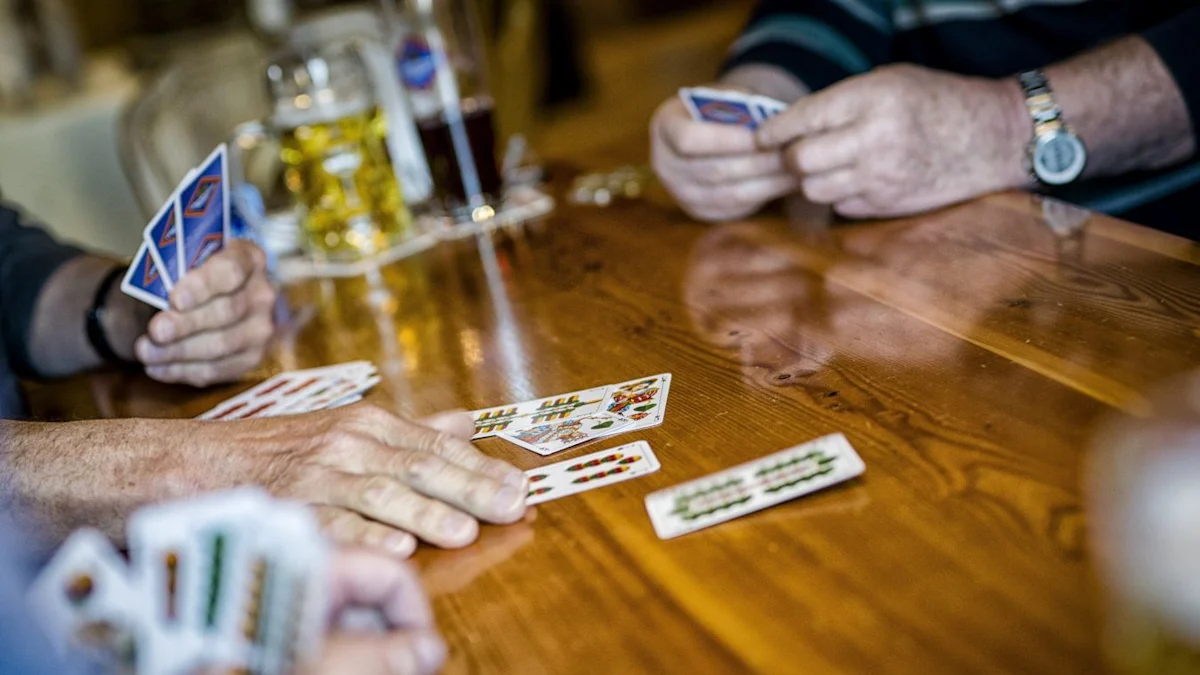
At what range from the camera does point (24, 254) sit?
181cm

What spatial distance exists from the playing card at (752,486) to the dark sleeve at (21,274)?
4.19 ft

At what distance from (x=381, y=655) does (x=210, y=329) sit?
97 cm

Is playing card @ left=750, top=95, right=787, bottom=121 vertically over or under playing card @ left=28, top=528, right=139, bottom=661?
under

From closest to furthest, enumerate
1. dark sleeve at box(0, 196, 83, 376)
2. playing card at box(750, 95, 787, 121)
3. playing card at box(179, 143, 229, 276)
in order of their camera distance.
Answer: playing card at box(179, 143, 229, 276), playing card at box(750, 95, 787, 121), dark sleeve at box(0, 196, 83, 376)

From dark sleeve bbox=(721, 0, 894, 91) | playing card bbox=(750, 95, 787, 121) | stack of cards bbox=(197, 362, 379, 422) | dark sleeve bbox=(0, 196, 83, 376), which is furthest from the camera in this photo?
dark sleeve bbox=(721, 0, 894, 91)

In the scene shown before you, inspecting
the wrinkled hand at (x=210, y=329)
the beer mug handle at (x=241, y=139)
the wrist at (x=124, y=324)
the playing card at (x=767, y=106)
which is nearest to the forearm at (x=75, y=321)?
the wrist at (x=124, y=324)

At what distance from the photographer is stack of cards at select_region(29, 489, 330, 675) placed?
539mm

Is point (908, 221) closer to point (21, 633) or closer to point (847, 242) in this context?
point (847, 242)

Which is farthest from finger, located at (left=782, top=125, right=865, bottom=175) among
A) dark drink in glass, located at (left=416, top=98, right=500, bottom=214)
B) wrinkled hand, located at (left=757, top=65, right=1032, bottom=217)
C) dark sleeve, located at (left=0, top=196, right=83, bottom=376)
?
dark sleeve, located at (left=0, top=196, right=83, bottom=376)

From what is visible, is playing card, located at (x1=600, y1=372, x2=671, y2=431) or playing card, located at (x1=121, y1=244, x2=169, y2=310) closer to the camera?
playing card, located at (x1=600, y1=372, x2=671, y2=431)

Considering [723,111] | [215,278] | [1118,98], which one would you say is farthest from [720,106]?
[215,278]

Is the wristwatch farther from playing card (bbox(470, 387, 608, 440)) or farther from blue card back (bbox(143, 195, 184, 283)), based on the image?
blue card back (bbox(143, 195, 184, 283))

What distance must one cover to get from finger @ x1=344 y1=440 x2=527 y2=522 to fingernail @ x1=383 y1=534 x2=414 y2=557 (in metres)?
0.05

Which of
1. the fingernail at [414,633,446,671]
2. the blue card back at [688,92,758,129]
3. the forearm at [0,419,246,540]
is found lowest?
the forearm at [0,419,246,540]
